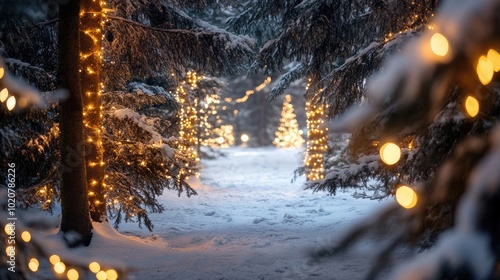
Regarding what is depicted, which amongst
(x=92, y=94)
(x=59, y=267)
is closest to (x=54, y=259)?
(x=59, y=267)

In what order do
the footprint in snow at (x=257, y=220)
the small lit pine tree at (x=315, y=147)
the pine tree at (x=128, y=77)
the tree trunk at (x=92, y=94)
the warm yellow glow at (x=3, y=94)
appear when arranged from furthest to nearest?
the small lit pine tree at (x=315, y=147) < the footprint in snow at (x=257, y=220) < the pine tree at (x=128, y=77) < the tree trunk at (x=92, y=94) < the warm yellow glow at (x=3, y=94)

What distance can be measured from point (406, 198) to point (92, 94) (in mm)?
6704

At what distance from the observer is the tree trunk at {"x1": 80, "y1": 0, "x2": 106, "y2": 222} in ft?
24.6

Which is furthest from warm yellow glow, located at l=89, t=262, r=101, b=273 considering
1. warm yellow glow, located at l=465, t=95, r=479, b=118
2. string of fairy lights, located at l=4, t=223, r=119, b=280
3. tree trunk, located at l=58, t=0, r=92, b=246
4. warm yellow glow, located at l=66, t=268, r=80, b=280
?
warm yellow glow, located at l=465, t=95, r=479, b=118

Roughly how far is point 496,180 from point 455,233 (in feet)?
0.78

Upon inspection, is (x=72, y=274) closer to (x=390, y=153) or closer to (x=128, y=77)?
(x=390, y=153)

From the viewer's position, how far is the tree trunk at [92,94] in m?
7.49

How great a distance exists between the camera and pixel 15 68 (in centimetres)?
699

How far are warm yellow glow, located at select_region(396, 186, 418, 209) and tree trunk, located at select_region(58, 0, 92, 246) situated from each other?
582 centimetres

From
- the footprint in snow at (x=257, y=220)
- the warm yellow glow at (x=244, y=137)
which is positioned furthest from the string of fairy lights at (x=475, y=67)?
the warm yellow glow at (x=244, y=137)

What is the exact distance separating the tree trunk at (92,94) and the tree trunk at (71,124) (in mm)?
756

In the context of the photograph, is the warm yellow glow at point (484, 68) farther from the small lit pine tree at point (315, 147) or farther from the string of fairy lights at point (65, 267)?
the small lit pine tree at point (315, 147)

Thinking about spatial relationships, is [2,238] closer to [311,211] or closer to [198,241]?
[198,241]

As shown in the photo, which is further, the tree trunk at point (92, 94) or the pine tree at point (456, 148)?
the tree trunk at point (92, 94)
